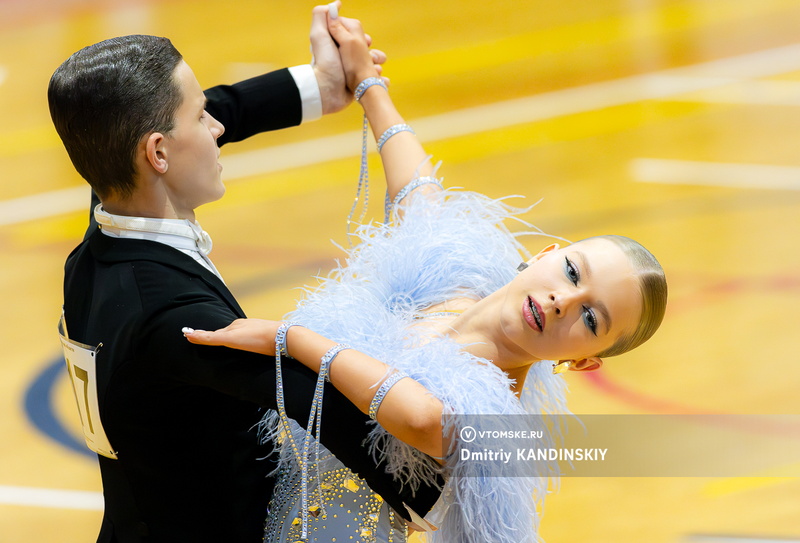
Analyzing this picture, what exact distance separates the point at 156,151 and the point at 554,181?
3.70 meters

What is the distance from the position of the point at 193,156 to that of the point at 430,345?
24.1 inches

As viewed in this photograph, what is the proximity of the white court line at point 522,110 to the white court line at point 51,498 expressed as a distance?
2.07 meters

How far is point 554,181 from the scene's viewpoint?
524 cm

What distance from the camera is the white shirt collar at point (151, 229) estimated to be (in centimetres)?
183

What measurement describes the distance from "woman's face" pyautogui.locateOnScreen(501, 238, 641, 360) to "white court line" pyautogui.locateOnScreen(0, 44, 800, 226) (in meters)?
3.60

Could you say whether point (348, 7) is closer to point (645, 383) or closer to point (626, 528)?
point (645, 383)

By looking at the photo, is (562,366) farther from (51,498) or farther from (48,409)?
(48,409)

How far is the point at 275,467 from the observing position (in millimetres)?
2051

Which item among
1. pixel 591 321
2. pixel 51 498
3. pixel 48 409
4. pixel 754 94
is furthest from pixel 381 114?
pixel 754 94

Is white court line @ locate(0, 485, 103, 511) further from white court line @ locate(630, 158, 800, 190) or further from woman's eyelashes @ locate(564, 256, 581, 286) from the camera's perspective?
white court line @ locate(630, 158, 800, 190)

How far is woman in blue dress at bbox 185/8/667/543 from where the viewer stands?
5.82ft

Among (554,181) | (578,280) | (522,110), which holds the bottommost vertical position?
(554,181)

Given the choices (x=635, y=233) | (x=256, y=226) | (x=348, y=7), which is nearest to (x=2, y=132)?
(x=256, y=226)

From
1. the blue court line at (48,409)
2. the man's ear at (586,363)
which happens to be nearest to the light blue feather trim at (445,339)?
the man's ear at (586,363)
